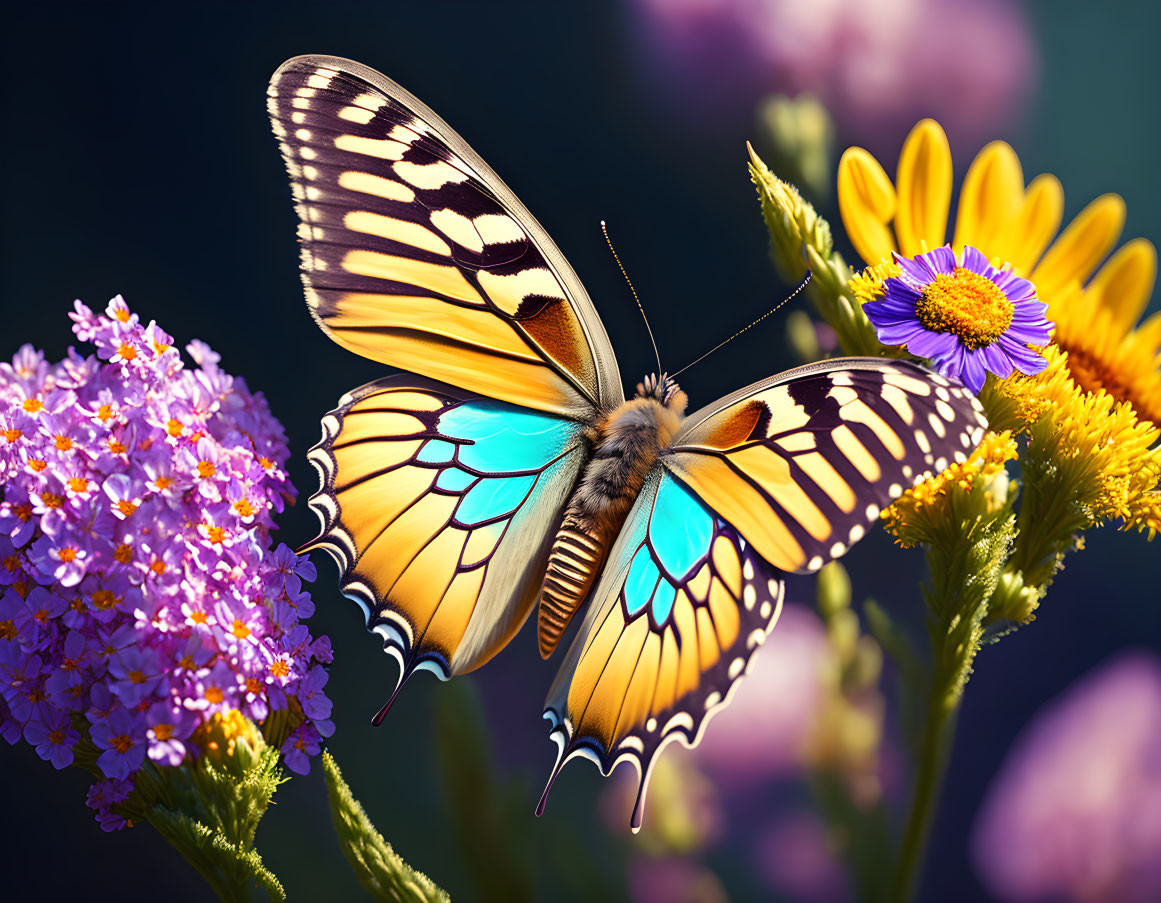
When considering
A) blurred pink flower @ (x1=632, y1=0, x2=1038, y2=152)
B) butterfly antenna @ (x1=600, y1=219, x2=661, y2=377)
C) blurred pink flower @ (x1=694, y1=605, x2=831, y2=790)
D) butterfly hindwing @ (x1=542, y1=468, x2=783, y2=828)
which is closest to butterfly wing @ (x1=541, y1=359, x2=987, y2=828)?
butterfly hindwing @ (x1=542, y1=468, x2=783, y2=828)

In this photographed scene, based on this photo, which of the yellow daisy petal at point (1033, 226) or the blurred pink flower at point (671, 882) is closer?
the yellow daisy petal at point (1033, 226)

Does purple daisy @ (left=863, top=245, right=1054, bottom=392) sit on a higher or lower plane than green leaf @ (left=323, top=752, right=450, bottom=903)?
higher

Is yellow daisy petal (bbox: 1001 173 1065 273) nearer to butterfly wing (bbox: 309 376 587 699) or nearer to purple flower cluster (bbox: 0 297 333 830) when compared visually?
butterfly wing (bbox: 309 376 587 699)

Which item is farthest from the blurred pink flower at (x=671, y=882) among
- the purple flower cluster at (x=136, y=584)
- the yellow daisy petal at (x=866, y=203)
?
the yellow daisy petal at (x=866, y=203)

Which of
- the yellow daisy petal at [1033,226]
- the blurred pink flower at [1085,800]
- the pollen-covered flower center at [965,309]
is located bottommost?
the blurred pink flower at [1085,800]

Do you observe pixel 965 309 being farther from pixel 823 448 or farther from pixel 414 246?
pixel 414 246

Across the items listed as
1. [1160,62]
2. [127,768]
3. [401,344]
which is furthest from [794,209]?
[127,768]

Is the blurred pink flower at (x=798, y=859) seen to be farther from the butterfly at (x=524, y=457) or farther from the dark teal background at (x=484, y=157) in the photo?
the butterfly at (x=524, y=457)
